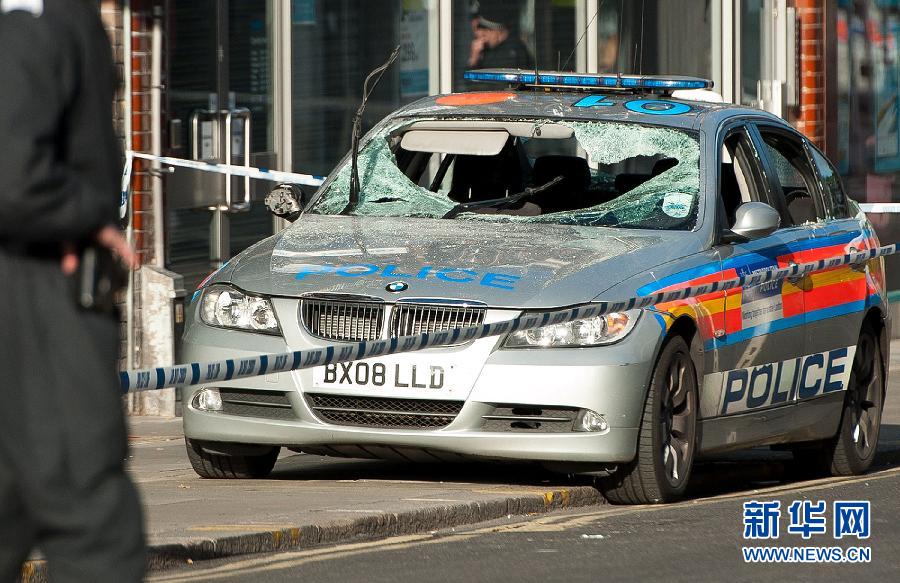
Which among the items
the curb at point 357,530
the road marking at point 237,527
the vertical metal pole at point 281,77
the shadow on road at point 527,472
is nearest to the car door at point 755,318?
the shadow on road at point 527,472

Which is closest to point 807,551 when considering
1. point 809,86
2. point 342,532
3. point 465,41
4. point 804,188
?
point 342,532

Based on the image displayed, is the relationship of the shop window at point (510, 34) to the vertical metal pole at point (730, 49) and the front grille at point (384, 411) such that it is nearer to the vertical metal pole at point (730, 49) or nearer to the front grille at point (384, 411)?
the vertical metal pole at point (730, 49)

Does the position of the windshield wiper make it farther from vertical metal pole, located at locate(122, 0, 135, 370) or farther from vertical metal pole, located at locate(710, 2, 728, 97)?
vertical metal pole, located at locate(710, 2, 728, 97)

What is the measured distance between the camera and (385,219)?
874 cm

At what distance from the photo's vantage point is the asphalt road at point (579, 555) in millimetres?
6277

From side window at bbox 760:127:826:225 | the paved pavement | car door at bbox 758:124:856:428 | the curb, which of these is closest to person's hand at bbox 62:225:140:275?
the curb

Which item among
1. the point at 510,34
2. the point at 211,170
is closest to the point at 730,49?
the point at 510,34

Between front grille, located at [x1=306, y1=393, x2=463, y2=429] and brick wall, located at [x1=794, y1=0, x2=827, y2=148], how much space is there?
36.8ft

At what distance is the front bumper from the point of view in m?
7.50

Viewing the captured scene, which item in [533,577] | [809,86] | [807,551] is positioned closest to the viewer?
[533,577]

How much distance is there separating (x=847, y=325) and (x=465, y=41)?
648cm

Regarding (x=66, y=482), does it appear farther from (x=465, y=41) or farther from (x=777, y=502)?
(x=465, y=41)

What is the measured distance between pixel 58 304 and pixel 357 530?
334cm

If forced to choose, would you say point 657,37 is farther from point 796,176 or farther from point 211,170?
point 796,176
